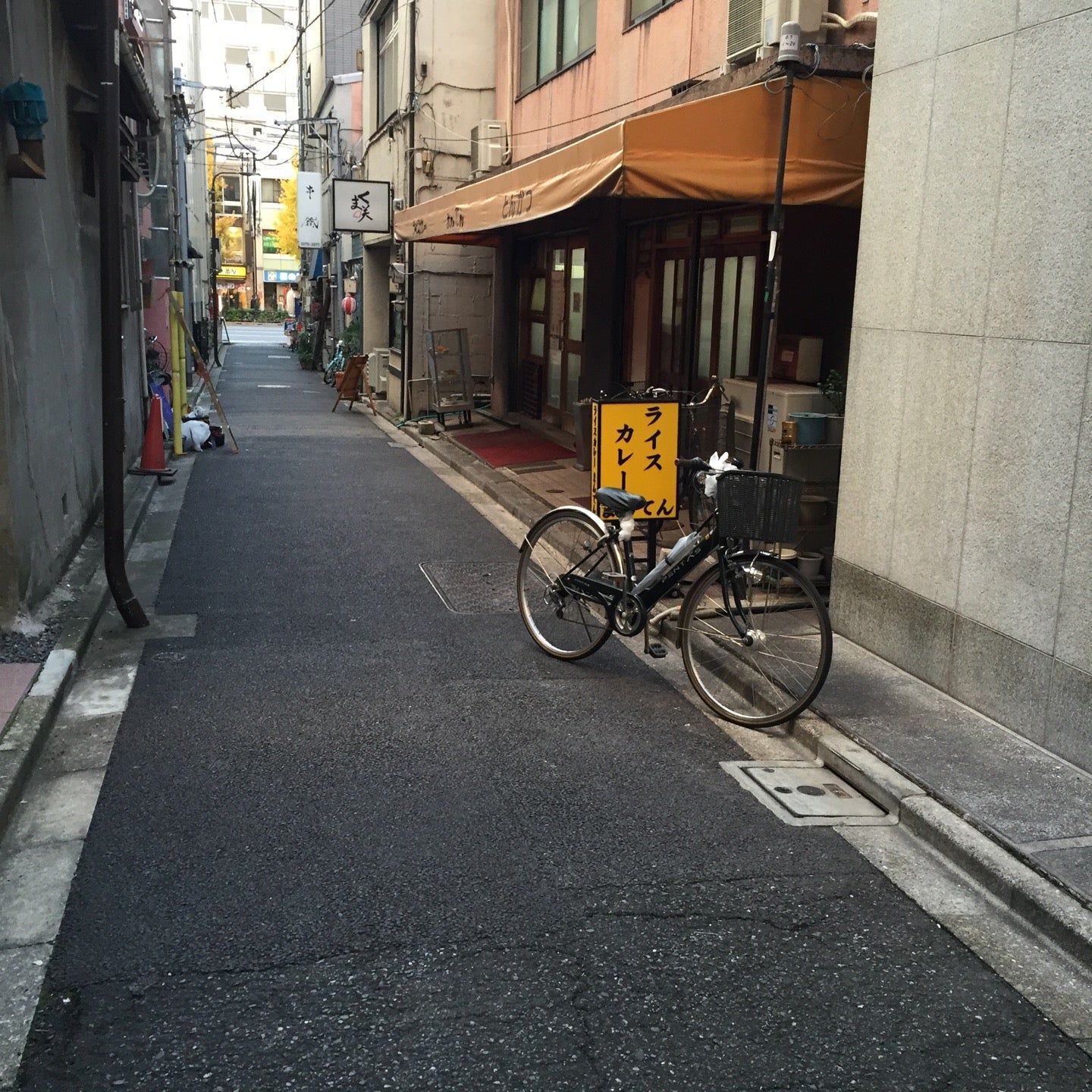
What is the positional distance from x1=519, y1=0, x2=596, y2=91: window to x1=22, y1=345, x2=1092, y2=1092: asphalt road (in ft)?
34.3

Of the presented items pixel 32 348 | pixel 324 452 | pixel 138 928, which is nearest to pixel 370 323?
pixel 324 452

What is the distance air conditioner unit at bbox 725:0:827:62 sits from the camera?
8.34m

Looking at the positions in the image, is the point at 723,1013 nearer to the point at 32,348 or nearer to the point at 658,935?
the point at 658,935

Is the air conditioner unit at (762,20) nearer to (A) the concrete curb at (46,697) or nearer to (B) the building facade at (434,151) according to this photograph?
(A) the concrete curb at (46,697)

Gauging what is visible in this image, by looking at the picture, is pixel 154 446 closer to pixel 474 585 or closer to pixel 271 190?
pixel 474 585

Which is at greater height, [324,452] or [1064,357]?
[1064,357]

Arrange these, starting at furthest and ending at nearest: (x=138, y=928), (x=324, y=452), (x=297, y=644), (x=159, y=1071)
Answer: (x=324, y=452) → (x=297, y=644) → (x=138, y=928) → (x=159, y=1071)

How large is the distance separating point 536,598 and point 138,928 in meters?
3.86

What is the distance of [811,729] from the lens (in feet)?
18.5

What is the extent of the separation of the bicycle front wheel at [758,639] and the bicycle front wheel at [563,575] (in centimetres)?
65

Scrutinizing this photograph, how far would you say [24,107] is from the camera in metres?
6.51

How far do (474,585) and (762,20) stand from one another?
16.3 feet

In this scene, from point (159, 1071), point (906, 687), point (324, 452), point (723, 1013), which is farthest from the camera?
point (324, 452)

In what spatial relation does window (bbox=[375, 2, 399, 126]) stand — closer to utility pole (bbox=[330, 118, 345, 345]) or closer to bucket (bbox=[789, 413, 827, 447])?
utility pole (bbox=[330, 118, 345, 345])
